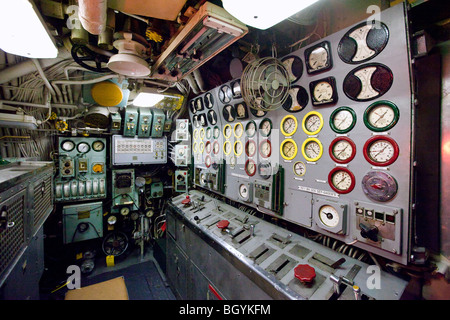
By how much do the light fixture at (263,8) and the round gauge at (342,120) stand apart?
89 centimetres

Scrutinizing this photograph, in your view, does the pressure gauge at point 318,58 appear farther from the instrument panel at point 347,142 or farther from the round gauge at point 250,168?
the round gauge at point 250,168

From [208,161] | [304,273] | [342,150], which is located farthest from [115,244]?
[342,150]

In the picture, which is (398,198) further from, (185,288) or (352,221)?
(185,288)

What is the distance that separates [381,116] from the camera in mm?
1448

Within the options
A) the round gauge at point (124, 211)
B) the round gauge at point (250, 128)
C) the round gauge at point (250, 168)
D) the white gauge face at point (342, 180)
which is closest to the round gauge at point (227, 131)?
the round gauge at point (250, 128)

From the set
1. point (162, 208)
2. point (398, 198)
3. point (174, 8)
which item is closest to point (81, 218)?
point (162, 208)

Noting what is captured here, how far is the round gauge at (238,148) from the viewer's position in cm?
273

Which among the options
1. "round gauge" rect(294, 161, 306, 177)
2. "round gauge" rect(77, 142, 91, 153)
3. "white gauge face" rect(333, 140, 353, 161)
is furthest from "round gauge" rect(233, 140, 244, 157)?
"round gauge" rect(77, 142, 91, 153)

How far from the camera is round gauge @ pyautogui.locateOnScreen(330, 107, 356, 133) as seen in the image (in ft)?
5.22

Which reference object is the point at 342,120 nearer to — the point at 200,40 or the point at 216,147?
the point at 200,40

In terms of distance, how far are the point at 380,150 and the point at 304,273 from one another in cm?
108

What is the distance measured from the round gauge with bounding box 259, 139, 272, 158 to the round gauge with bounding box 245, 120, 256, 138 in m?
0.22

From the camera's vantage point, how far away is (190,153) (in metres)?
4.07
